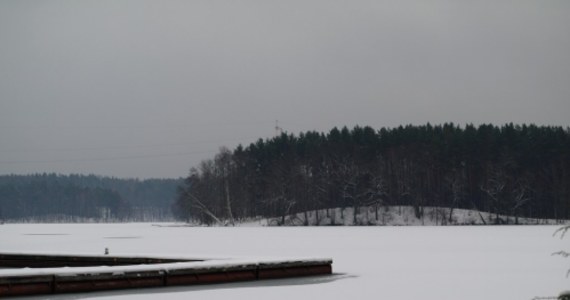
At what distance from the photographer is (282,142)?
157500 mm

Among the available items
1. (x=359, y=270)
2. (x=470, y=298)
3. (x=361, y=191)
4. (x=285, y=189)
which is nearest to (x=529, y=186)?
(x=361, y=191)

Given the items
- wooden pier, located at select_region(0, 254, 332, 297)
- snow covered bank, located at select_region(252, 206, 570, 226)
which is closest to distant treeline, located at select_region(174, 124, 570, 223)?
snow covered bank, located at select_region(252, 206, 570, 226)

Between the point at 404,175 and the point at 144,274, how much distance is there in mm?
115865

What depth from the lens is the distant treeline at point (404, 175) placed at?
418 feet

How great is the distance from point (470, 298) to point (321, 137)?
139m

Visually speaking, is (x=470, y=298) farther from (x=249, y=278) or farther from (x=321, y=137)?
(x=321, y=137)

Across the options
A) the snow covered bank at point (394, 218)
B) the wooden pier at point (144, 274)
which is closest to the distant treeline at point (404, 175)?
the snow covered bank at point (394, 218)

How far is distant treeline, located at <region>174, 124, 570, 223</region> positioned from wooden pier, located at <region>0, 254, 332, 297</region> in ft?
337

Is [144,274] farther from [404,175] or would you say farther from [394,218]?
[404,175]

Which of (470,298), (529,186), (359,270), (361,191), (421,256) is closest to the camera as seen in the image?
(470,298)

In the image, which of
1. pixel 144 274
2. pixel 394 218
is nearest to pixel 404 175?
pixel 394 218

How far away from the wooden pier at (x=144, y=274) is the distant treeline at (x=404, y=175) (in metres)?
103

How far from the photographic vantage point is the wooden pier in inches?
829

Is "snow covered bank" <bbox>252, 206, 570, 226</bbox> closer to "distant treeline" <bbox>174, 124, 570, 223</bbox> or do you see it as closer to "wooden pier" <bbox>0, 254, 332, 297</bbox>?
"distant treeline" <bbox>174, 124, 570, 223</bbox>
